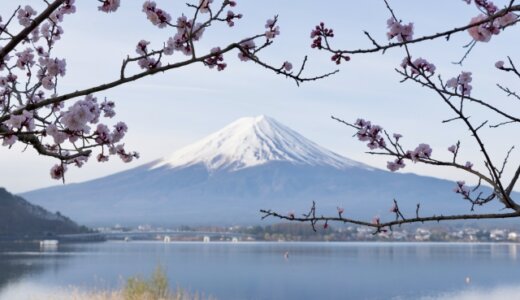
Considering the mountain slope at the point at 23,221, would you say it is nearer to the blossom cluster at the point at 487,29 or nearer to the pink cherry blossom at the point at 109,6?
the pink cherry blossom at the point at 109,6

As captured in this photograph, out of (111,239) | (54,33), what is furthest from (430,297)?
(111,239)

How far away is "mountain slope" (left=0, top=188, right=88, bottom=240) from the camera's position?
99438 millimetres

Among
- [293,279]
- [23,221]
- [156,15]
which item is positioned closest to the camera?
[156,15]

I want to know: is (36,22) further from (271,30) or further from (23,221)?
(23,221)

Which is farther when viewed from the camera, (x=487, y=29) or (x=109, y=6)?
(x=109, y=6)

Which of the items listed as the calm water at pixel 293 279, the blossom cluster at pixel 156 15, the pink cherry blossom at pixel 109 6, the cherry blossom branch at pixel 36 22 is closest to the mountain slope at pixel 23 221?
the calm water at pixel 293 279

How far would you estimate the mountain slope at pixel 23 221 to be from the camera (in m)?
99.4

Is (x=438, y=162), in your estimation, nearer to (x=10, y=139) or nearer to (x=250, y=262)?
(x=10, y=139)

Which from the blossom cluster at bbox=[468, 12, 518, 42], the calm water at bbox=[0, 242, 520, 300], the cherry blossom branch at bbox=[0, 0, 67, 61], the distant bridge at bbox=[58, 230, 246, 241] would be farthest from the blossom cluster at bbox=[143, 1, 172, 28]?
the distant bridge at bbox=[58, 230, 246, 241]

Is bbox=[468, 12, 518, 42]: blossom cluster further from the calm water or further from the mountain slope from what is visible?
the mountain slope

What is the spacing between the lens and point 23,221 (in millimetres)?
102188

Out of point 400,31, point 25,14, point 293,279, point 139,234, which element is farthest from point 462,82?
point 139,234

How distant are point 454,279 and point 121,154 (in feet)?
192

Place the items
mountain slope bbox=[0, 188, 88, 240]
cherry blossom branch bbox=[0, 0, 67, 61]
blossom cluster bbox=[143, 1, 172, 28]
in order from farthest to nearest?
mountain slope bbox=[0, 188, 88, 240] < blossom cluster bbox=[143, 1, 172, 28] < cherry blossom branch bbox=[0, 0, 67, 61]
